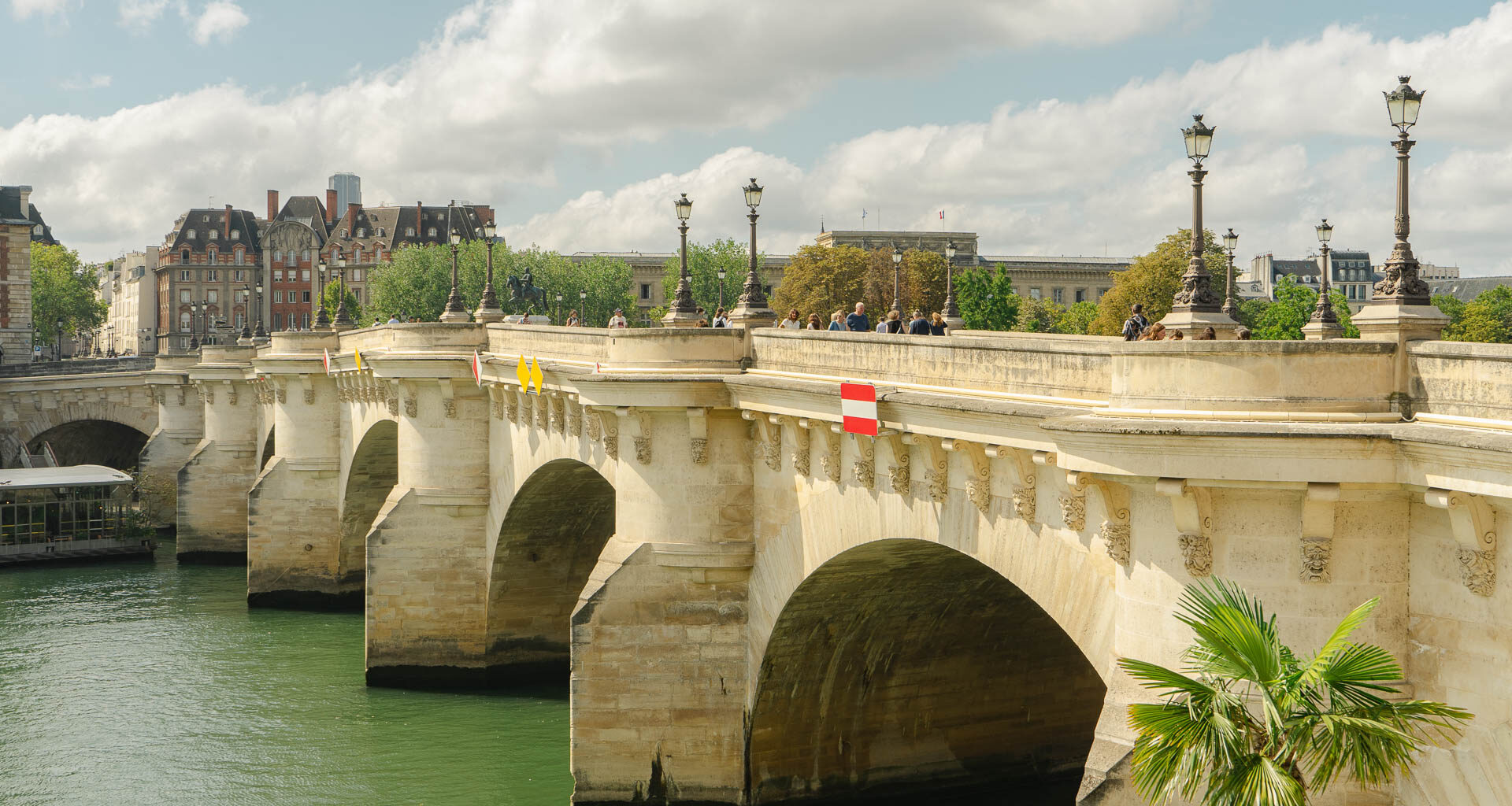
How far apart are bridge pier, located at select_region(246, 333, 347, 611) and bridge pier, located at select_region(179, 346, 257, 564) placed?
9273 mm

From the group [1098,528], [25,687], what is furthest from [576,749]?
[25,687]

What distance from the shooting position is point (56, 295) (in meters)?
127

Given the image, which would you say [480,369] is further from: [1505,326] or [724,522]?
[1505,326]

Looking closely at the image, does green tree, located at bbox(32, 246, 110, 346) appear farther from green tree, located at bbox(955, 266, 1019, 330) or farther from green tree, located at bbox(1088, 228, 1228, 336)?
green tree, located at bbox(1088, 228, 1228, 336)

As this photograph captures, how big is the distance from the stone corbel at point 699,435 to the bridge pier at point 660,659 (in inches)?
22.6

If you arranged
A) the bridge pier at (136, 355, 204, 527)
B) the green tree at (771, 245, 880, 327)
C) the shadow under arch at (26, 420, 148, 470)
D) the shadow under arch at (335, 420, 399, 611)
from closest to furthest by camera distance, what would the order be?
the shadow under arch at (335, 420, 399, 611) → the bridge pier at (136, 355, 204, 527) → the shadow under arch at (26, 420, 148, 470) → the green tree at (771, 245, 880, 327)

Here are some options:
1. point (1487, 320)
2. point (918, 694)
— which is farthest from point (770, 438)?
point (1487, 320)

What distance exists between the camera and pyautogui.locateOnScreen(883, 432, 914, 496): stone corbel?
15570mm

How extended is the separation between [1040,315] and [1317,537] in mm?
93673

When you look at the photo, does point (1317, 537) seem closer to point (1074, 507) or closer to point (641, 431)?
point (1074, 507)

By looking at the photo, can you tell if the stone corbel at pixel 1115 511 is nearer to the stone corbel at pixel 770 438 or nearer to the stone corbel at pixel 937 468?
the stone corbel at pixel 937 468

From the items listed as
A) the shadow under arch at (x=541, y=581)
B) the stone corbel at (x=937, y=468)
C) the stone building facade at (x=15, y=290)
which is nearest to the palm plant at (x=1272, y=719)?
the stone corbel at (x=937, y=468)

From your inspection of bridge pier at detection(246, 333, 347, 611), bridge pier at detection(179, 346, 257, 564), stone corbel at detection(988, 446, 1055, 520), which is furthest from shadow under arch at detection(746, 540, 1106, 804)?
bridge pier at detection(179, 346, 257, 564)

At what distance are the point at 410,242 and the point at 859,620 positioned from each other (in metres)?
115
